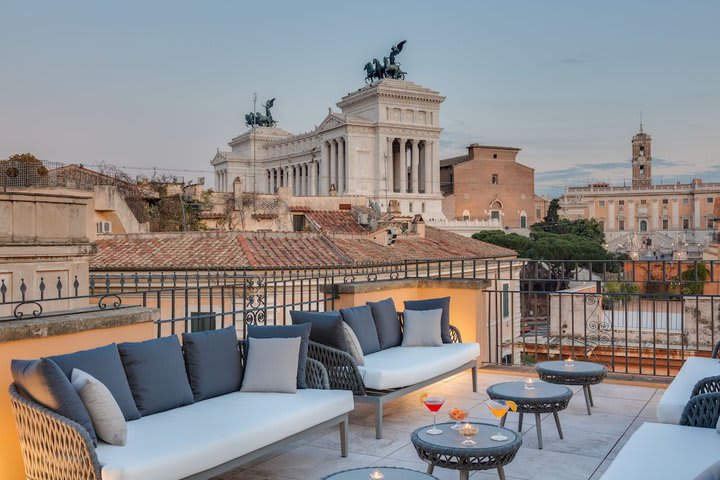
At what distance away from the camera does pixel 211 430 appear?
163 inches

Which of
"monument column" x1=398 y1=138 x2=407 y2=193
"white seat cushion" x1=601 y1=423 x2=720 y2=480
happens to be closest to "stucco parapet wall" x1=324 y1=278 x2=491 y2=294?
"white seat cushion" x1=601 y1=423 x2=720 y2=480

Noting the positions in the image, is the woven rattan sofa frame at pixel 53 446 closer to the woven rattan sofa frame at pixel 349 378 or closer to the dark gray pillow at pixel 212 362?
the dark gray pillow at pixel 212 362

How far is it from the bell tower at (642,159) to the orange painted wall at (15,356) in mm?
111959

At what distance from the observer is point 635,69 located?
142 ft

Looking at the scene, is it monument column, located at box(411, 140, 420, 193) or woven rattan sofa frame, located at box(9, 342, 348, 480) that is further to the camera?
monument column, located at box(411, 140, 420, 193)

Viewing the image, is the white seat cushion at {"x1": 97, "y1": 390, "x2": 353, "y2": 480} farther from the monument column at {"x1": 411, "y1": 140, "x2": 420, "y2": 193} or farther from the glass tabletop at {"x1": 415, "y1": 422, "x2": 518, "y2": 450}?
the monument column at {"x1": 411, "y1": 140, "x2": 420, "y2": 193}

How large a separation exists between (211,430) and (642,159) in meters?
114

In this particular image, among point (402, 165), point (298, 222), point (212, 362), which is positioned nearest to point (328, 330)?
point (212, 362)

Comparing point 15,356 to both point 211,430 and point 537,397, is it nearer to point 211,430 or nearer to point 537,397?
point 211,430

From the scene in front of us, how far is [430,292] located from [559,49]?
32.7 m

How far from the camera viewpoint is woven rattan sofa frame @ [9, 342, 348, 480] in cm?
354

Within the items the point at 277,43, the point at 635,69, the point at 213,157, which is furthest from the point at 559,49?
the point at 213,157

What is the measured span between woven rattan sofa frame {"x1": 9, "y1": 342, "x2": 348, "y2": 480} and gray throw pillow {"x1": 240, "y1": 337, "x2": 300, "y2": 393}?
107cm

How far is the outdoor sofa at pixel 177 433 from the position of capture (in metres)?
3.58
